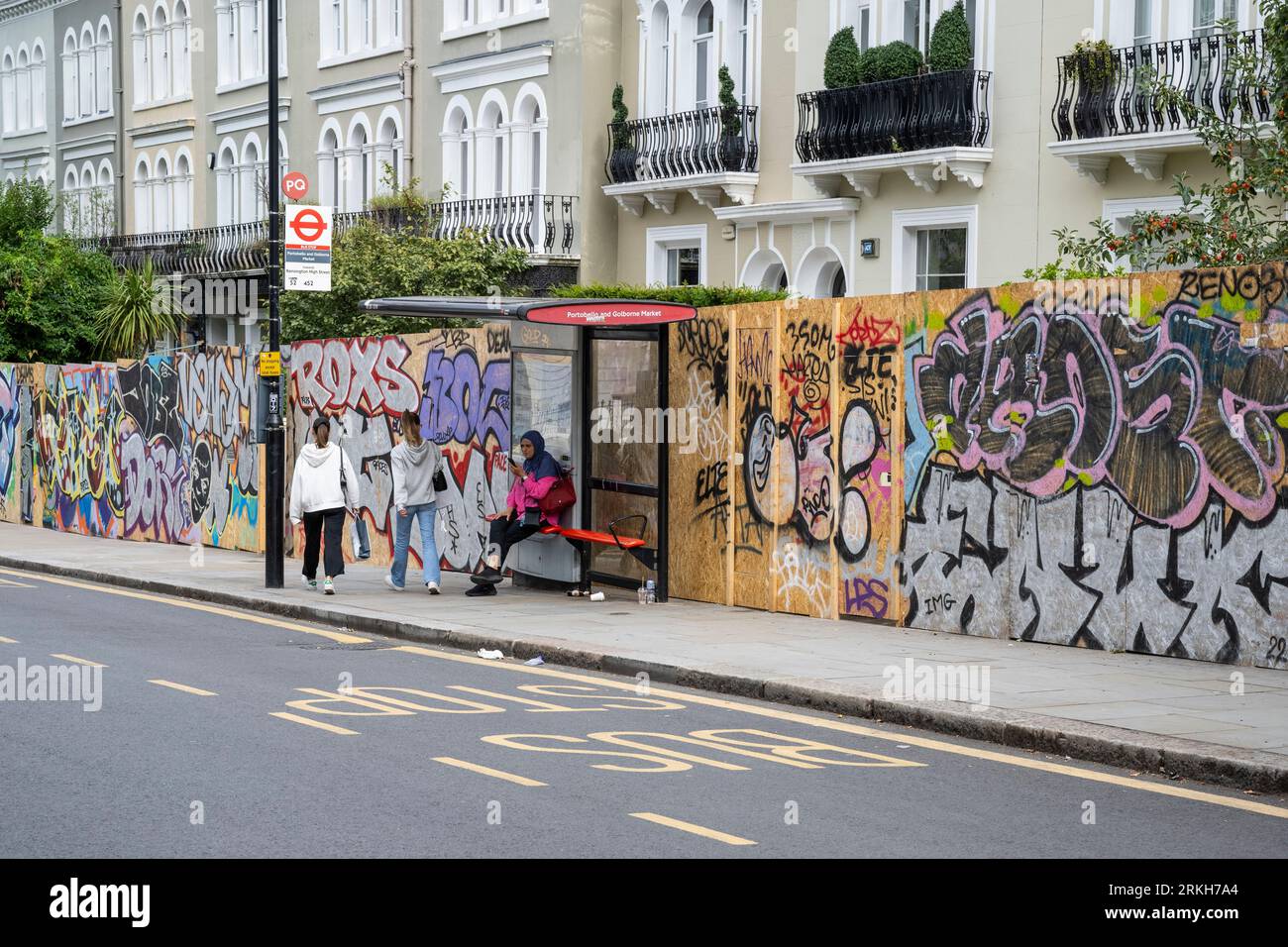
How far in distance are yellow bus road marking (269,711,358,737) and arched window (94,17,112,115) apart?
39498 mm

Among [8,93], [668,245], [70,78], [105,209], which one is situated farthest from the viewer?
[8,93]

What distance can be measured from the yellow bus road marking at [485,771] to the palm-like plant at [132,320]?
26.7 metres

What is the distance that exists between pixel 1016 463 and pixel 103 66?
39033mm

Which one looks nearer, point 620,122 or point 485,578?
point 485,578

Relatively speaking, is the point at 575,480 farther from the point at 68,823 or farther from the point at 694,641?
the point at 68,823

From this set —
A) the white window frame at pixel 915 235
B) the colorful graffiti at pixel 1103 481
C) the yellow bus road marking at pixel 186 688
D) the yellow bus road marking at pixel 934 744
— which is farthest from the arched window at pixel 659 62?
the yellow bus road marking at pixel 186 688

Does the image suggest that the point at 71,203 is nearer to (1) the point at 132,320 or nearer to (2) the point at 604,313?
(1) the point at 132,320

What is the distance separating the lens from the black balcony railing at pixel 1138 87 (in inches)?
779

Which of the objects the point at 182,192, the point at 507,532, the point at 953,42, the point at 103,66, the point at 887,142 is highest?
the point at 103,66

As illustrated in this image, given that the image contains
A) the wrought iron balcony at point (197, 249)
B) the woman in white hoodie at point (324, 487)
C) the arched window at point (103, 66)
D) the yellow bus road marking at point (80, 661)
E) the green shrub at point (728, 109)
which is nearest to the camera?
the yellow bus road marking at point (80, 661)

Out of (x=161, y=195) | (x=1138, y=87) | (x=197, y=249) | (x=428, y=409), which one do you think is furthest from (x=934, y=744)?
(x=161, y=195)

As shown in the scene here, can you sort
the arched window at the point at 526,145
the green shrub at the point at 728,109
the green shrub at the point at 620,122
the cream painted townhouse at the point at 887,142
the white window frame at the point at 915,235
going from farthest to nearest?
the arched window at the point at 526,145, the green shrub at the point at 620,122, the green shrub at the point at 728,109, the white window frame at the point at 915,235, the cream painted townhouse at the point at 887,142

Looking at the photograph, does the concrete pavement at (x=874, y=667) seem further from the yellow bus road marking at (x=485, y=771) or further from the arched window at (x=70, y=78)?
the arched window at (x=70, y=78)

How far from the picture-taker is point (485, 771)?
834 centimetres
